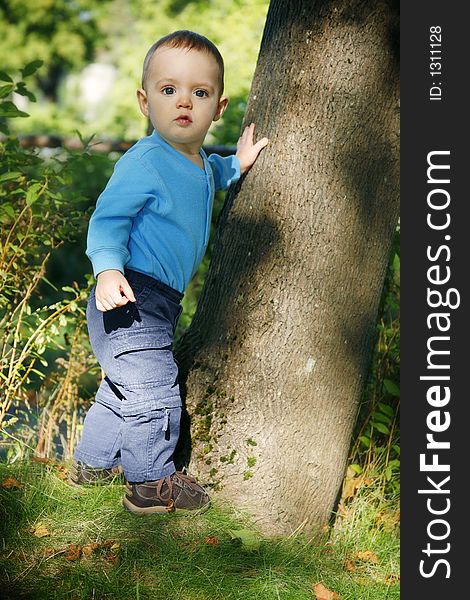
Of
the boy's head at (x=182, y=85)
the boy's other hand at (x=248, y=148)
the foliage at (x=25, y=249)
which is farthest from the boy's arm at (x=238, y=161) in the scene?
the foliage at (x=25, y=249)

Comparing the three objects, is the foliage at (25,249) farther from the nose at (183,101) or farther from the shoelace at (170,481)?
the nose at (183,101)

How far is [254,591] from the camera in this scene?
3.12 metres

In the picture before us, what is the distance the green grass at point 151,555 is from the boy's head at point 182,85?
4.65ft

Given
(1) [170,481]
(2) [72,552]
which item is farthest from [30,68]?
(2) [72,552]

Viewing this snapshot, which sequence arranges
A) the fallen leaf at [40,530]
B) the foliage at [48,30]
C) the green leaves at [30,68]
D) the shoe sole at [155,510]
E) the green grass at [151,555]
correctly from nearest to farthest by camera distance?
the green grass at [151,555], the fallen leaf at [40,530], the shoe sole at [155,510], the green leaves at [30,68], the foliage at [48,30]

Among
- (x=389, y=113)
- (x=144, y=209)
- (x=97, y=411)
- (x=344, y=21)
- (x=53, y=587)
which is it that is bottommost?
(x=53, y=587)

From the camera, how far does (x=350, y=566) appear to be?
3521mm

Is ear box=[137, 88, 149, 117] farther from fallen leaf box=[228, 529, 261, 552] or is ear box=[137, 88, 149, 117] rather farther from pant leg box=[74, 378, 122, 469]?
fallen leaf box=[228, 529, 261, 552]

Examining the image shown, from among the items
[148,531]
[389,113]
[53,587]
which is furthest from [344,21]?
[53,587]

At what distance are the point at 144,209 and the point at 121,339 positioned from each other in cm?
49

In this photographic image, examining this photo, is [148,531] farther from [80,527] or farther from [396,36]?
[396,36]

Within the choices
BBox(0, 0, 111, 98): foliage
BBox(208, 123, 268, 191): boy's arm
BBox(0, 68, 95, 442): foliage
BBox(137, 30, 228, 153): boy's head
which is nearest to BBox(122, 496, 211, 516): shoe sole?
BBox(0, 68, 95, 442): foliage

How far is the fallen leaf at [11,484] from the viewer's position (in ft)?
11.7

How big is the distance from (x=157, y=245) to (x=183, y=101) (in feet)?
1.75
